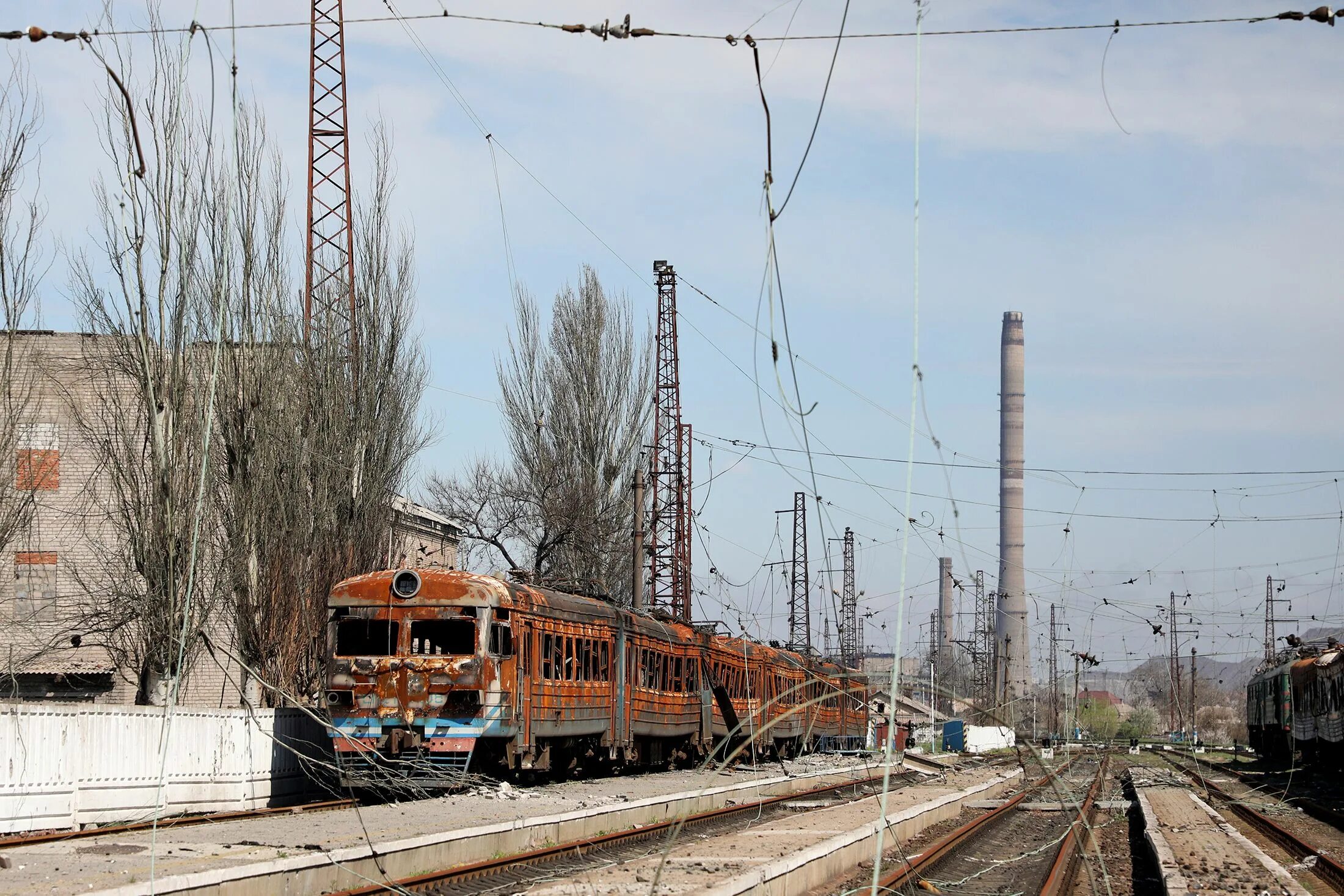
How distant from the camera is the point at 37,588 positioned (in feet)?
124

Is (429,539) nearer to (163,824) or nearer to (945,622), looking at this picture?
(163,824)

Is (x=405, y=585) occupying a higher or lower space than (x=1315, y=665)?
higher

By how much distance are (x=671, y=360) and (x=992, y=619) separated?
61.7 meters

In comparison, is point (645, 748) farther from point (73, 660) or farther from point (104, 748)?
→ point (73, 660)

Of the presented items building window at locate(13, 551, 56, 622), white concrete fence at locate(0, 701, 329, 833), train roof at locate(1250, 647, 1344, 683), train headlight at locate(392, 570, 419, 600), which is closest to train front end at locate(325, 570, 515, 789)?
train headlight at locate(392, 570, 419, 600)

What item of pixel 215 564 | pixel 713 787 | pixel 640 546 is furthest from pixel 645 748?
pixel 215 564

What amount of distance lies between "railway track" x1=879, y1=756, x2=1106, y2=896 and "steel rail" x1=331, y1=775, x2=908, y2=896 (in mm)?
2613

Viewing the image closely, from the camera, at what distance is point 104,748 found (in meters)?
16.5

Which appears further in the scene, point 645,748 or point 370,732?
point 645,748

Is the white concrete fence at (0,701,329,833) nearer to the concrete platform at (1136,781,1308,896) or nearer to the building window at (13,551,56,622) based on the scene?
the concrete platform at (1136,781,1308,896)

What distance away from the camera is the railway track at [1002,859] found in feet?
45.4

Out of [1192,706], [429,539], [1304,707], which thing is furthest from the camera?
[1192,706]

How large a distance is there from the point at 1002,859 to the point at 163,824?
33.2 feet

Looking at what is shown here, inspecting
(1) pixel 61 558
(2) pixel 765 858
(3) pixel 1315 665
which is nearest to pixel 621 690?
(2) pixel 765 858
